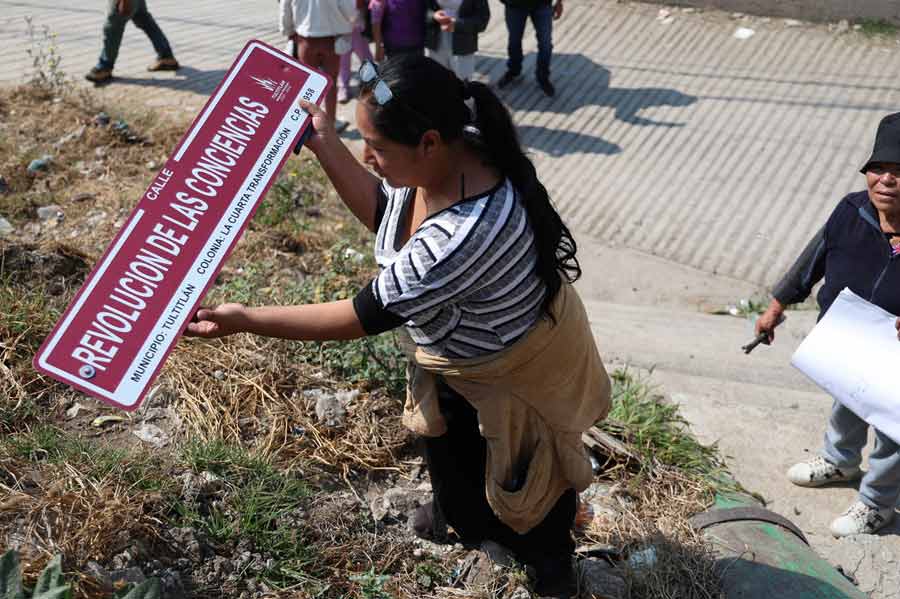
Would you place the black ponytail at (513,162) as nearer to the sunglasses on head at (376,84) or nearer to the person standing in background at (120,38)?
the sunglasses on head at (376,84)

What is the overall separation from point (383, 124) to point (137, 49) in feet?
21.0

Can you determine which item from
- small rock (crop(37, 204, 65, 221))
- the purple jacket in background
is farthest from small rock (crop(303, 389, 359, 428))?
the purple jacket in background

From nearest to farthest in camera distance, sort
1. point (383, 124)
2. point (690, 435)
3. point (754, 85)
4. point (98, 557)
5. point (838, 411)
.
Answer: point (383, 124) → point (98, 557) → point (838, 411) → point (690, 435) → point (754, 85)

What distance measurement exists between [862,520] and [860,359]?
666mm

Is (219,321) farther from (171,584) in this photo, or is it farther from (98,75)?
(98,75)

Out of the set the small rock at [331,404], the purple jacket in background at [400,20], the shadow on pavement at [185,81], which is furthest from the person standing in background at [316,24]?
the small rock at [331,404]

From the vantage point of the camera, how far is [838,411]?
10.3 ft

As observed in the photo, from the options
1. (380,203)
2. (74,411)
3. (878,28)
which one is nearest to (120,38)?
(74,411)

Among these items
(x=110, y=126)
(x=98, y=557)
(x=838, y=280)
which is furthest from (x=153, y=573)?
(x=110, y=126)

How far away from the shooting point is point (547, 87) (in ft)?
23.4

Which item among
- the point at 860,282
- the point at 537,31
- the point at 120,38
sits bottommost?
the point at 120,38

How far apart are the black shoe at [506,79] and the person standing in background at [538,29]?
0.4 inches

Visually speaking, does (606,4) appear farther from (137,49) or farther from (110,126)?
(110,126)

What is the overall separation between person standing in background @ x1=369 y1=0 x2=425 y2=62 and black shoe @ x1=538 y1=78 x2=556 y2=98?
142 cm
